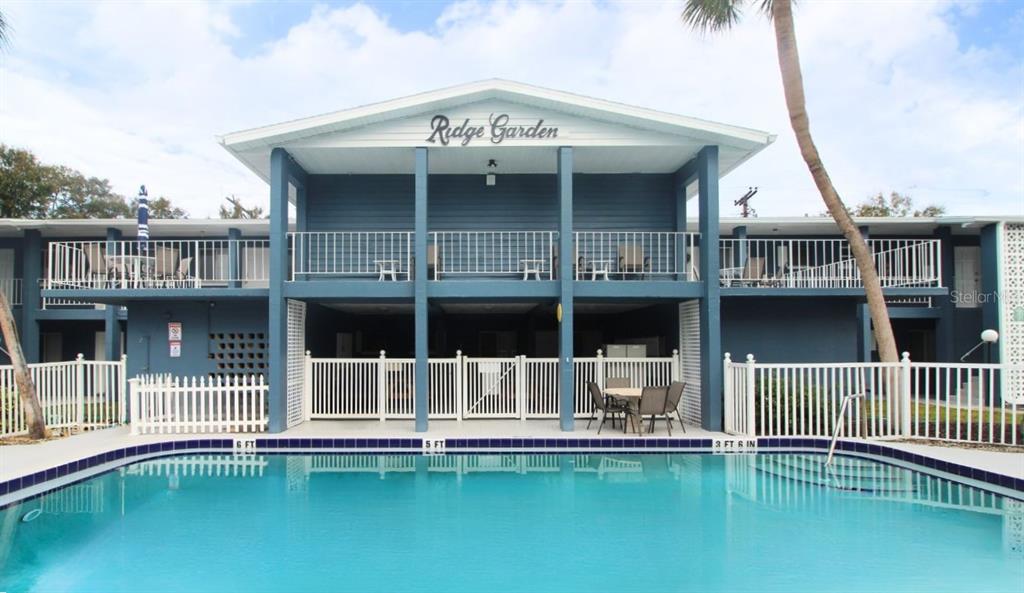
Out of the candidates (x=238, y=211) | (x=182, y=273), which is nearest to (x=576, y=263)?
(x=182, y=273)

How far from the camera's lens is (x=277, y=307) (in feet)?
34.0

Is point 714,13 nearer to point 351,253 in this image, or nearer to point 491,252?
point 491,252

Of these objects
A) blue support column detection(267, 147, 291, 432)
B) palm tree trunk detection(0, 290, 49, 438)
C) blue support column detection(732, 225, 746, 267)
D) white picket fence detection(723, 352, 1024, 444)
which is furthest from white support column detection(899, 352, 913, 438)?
palm tree trunk detection(0, 290, 49, 438)

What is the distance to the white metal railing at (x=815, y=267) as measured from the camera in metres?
12.4

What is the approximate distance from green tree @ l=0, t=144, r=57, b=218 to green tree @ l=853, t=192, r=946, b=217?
128 ft

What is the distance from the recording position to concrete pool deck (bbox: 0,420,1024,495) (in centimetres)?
786

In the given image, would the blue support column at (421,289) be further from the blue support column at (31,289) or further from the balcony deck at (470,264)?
the blue support column at (31,289)

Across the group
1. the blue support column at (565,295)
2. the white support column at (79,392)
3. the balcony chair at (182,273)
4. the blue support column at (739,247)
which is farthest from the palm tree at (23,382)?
the blue support column at (739,247)

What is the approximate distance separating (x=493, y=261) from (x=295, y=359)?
4373 mm

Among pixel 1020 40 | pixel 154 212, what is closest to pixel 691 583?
pixel 1020 40

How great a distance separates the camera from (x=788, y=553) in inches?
208

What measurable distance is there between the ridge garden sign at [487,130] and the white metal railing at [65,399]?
7513mm

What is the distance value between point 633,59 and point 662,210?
6238 mm

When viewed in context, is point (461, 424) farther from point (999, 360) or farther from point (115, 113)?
point (115, 113)
